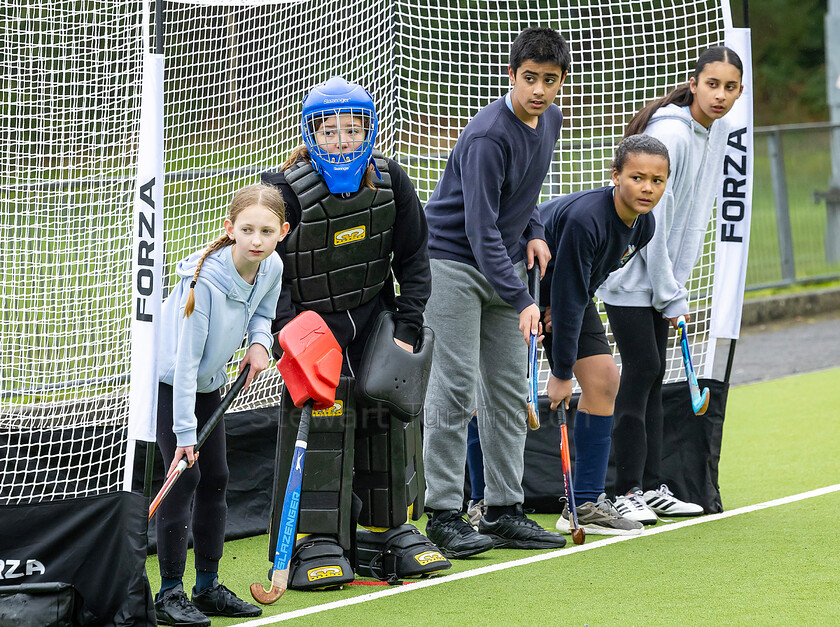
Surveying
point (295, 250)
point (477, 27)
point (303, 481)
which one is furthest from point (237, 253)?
point (477, 27)

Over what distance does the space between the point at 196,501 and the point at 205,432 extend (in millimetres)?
263

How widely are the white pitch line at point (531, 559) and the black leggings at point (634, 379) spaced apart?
0.94 ft

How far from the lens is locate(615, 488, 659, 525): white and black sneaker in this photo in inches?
183

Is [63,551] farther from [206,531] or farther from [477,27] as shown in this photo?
[477,27]

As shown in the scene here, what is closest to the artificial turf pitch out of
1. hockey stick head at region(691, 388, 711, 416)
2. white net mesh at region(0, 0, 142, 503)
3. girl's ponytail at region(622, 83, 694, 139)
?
hockey stick head at region(691, 388, 711, 416)

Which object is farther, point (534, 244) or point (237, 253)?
point (534, 244)

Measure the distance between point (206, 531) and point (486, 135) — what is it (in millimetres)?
1676

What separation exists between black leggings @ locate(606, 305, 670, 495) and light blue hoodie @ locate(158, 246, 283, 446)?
5.31 ft

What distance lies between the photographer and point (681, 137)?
4.60 metres

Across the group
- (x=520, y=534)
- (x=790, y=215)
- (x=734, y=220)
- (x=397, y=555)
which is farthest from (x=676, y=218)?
(x=790, y=215)

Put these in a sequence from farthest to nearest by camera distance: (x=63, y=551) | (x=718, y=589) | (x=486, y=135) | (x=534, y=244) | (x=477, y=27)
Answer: (x=477, y=27), (x=534, y=244), (x=486, y=135), (x=718, y=589), (x=63, y=551)

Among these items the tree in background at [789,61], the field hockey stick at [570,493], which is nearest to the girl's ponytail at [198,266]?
the field hockey stick at [570,493]

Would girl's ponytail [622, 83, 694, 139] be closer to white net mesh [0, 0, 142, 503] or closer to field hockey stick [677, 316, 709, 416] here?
field hockey stick [677, 316, 709, 416]

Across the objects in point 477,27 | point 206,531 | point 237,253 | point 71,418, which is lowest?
point 206,531
